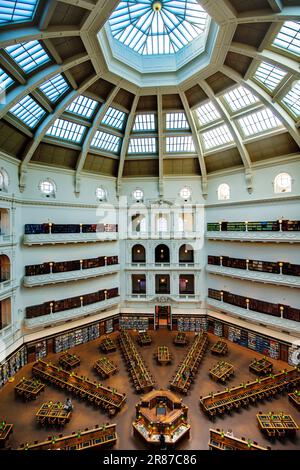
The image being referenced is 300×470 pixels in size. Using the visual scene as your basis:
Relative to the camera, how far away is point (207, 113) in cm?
2127

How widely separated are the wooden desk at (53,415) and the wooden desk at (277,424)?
10.7 m

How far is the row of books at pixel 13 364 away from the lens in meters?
17.1

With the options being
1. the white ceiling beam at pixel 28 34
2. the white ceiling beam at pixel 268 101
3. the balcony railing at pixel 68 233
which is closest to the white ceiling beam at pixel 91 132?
the balcony railing at pixel 68 233

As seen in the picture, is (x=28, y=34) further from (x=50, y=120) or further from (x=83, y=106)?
(x=83, y=106)

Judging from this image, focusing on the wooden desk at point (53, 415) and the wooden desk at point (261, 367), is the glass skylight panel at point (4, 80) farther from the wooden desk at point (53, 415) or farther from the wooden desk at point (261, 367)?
the wooden desk at point (261, 367)

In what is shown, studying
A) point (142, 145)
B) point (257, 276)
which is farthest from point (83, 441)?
point (142, 145)

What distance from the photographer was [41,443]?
1159cm

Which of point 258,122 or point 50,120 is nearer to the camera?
point 50,120

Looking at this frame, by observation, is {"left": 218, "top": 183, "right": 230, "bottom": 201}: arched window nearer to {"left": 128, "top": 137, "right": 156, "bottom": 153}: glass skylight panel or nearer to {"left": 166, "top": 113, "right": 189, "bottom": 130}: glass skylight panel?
{"left": 166, "top": 113, "right": 189, "bottom": 130}: glass skylight panel

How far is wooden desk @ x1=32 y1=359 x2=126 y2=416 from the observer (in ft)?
48.9

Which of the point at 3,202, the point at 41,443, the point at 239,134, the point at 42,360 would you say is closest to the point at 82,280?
Answer: the point at 42,360

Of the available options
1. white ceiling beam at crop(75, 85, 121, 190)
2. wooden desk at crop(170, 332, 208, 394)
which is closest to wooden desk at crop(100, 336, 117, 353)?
wooden desk at crop(170, 332, 208, 394)

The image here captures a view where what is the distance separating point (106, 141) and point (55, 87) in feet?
22.2

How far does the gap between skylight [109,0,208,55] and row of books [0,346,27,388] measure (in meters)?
23.9
